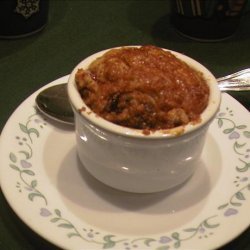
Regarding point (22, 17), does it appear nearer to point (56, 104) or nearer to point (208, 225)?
point (56, 104)

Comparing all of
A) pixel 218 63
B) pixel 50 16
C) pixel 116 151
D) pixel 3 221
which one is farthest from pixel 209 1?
pixel 3 221

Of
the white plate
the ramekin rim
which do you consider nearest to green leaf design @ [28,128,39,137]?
the white plate

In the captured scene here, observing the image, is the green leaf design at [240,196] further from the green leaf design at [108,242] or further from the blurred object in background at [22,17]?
the blurred object in background at [22,17]

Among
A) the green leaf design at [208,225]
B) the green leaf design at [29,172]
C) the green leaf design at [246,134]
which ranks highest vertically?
the green leaf design at [29,172]

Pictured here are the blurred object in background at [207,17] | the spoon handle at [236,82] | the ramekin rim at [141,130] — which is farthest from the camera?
the blurred object in background at [207,17]

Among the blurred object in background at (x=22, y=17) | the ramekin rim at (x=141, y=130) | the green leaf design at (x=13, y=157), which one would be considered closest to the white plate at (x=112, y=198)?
the green leaf design at (x=13, y=157)

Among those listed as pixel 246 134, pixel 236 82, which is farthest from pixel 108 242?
pixel 236 82

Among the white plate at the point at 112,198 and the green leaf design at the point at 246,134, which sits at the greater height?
the white plate at the point at 112,198
